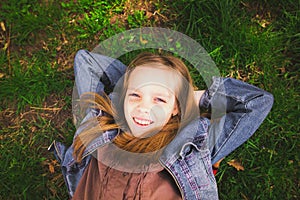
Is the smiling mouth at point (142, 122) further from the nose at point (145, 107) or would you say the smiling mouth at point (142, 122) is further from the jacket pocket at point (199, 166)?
the jacket pocket at point (199, 166)

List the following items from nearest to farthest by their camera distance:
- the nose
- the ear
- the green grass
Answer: the nose
the ear
the green grass

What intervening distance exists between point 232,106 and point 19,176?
6.01 ft

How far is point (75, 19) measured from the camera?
319cm

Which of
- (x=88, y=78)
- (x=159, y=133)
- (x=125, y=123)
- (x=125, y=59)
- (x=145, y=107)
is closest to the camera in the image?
(x=145, y=107)

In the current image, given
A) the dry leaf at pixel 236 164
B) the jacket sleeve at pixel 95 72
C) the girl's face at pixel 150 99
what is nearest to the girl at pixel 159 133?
the girl's face at pixel 150 99

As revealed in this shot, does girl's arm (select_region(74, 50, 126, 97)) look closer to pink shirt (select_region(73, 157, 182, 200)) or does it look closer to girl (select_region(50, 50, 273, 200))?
girl (select_region(50, 50, 273, 200))

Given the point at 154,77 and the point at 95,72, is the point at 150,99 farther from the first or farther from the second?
the point at 95,72

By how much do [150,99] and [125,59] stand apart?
877 millimetres

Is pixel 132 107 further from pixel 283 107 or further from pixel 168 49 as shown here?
pixel 283 107

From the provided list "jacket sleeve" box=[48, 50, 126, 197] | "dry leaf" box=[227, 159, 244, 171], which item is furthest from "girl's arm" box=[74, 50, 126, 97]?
"dry leaf" box=[227, 159, 244, 171]

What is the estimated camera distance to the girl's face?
2.23 m

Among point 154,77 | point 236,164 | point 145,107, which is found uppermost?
point 154,77

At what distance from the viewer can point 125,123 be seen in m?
2.49

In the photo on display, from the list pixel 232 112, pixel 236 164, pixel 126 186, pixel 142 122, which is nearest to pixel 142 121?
pixel 142 122
